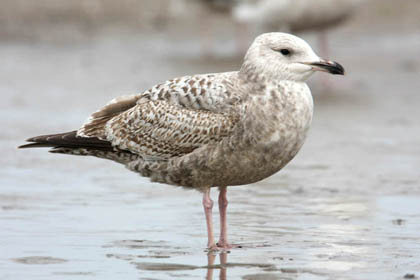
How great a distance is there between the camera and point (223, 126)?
24.7 ft

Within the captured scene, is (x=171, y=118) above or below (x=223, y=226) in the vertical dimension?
above

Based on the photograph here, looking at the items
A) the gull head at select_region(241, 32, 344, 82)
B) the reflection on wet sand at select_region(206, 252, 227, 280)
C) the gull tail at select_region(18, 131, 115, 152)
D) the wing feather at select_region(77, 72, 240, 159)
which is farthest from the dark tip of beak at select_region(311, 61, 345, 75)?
the gull tail at select_region(18, 131, 115, 152)

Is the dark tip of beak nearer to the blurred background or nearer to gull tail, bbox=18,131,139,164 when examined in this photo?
the blurred background

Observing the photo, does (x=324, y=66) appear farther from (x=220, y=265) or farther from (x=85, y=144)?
(x=85, y=144)

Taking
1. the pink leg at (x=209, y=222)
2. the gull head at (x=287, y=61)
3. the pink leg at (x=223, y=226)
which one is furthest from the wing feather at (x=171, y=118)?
the pink leg at (x=223, y=226)

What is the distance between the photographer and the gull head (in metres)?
7.60

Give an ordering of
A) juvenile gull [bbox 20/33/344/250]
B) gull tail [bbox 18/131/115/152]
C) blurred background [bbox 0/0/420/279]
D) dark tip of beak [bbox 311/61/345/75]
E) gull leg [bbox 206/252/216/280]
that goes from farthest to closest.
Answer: gull tail [bbox 18/131/115/152] < dark tip of beak [bbox 311/61/345/75] < juvenile gull [bbox 20/33/344/250] < blurred background [bbox 0/0/420/279] < gull leg [bbox 206/252/216/280]

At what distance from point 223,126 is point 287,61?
668 millimetres

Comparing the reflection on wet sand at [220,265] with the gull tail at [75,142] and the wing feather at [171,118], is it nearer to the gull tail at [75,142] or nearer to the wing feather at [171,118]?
the wing feather at [171,118]

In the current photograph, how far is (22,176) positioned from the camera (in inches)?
404

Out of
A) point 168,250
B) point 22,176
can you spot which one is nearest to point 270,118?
point 168,250

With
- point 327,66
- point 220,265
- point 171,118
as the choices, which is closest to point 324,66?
point 327,66

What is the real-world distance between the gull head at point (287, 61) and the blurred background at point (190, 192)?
1217mm

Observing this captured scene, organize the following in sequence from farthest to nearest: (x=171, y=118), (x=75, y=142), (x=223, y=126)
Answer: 1. (x=75, y=142)
2. (x=171, y=118)
3. (x=223, y=126)
